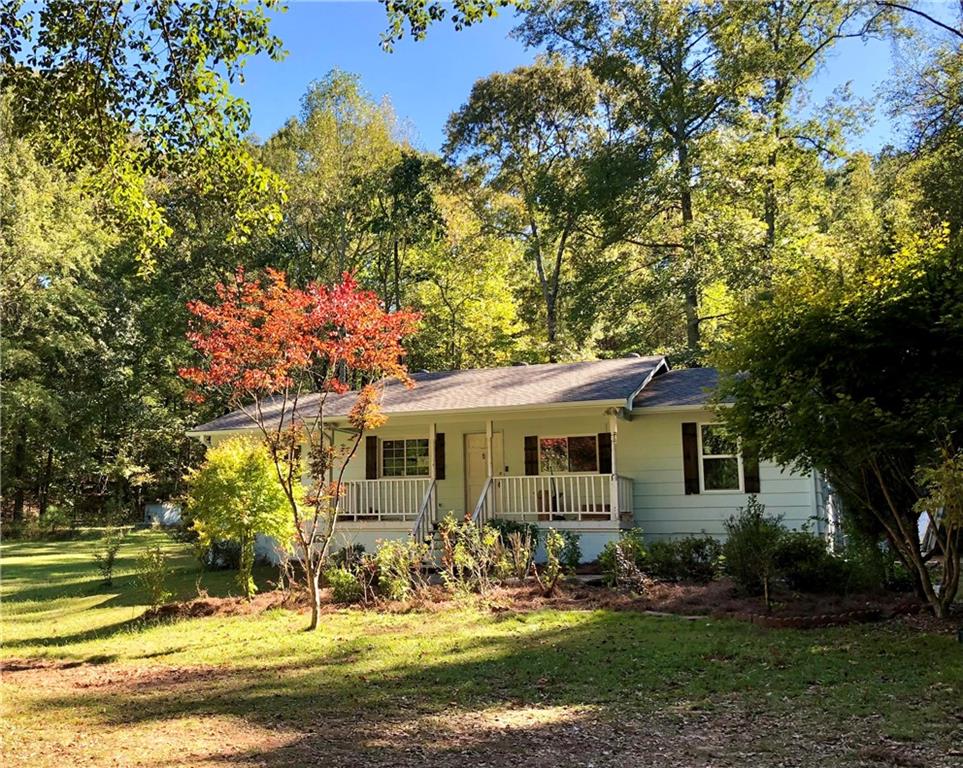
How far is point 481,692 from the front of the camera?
6328 mm

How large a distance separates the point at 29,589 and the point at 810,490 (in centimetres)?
1460

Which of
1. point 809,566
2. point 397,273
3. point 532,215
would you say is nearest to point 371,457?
point 809,566

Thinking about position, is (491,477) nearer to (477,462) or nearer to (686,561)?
(477,462)

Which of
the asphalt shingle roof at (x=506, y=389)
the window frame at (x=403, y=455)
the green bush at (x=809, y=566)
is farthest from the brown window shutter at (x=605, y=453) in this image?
the green bush at (x=809, y=566)

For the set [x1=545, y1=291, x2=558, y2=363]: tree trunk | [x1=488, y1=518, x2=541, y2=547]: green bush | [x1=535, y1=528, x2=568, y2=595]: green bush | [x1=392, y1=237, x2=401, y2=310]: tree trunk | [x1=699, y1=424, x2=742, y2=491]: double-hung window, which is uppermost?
[x1=392, y1=237, x2=401, y2=310]: tree trunk

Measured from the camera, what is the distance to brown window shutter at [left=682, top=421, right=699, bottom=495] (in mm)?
14320

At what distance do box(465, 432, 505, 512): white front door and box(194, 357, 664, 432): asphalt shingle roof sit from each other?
110cm

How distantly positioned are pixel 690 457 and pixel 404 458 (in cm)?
616

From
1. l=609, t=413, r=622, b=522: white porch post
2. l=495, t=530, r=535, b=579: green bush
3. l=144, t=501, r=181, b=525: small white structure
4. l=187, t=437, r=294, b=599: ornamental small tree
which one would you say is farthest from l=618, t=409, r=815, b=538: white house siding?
l=144, t=501, r=181, b=525: small white structure

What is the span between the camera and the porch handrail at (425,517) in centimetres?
1400

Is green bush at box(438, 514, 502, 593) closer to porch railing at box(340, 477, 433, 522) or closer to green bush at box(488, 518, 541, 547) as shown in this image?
green bush at box(488, 518, 541, 547)

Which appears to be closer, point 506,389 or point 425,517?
point 425,517

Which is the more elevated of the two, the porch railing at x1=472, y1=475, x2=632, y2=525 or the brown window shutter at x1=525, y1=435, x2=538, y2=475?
the brown window shutter at x1=525, y1=435, x2=538, y2=475

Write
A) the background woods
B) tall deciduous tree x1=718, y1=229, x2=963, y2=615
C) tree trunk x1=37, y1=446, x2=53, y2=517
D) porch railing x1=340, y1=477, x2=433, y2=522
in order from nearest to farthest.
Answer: tall deciduous tree x1=718, y1=229, x2=963, y2=615 < porch railing x1=340, y1=477, x2=433, y2=522 < the background woods < tree trunk x1=37, y1=446, x2=53, y2=517
